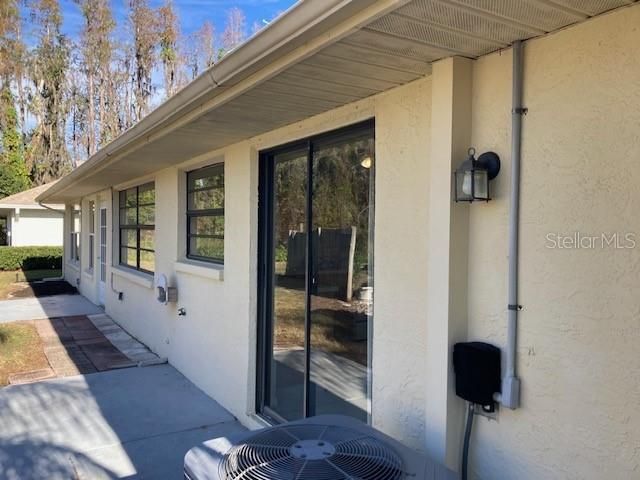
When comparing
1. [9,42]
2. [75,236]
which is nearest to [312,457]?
→ [75,236]

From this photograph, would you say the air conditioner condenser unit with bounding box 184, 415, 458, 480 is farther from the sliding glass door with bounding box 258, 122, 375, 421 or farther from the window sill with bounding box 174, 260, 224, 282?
the window sill with bounding box 174, 260, 224, 282

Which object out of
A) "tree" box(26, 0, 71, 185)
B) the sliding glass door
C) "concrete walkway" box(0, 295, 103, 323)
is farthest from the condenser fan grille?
"tree" box(26, 0, 71, 185)

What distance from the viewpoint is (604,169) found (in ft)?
6.30

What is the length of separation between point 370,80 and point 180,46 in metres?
29.4

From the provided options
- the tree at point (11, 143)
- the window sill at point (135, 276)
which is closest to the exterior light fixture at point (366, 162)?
the window sill at point (135, 276)

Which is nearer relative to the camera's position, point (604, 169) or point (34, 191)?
point (604, 169)

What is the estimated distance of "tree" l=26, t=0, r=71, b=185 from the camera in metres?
31.4

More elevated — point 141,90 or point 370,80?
point 141,90

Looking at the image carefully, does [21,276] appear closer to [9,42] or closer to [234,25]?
[234,25]

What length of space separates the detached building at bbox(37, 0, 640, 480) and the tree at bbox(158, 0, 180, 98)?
2722cm

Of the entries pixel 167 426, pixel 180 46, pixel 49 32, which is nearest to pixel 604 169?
pixel 167 426

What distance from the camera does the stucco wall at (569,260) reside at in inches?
73.0

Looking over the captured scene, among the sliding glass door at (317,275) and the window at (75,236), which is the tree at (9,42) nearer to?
the window at (75,236)

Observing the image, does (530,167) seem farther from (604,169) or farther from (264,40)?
(264,40)
